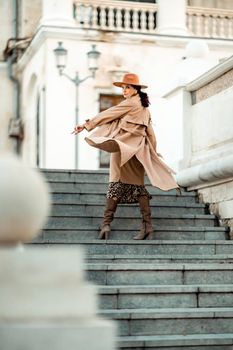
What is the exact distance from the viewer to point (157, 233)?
498 inches

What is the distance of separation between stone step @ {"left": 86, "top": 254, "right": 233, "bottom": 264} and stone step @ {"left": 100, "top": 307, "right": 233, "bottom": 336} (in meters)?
1.52

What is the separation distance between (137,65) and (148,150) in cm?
1197

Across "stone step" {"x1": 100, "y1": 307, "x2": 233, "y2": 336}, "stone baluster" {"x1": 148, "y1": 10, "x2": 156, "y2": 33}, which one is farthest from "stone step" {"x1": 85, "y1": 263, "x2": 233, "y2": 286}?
"stone baluster" {"x1": 148, "y1": 10, "x2": 156, "y2": 33}

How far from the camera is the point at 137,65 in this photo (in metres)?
24.3

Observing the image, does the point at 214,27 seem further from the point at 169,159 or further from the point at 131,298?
the point at 131,298

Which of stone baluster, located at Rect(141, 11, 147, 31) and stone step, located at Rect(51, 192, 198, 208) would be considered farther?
stone baluster, located at Rect(141, 11, 147, 31)

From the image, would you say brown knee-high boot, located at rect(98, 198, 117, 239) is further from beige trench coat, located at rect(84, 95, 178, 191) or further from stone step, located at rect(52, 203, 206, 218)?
stone step, located at rect(52, 203, 206, 218)

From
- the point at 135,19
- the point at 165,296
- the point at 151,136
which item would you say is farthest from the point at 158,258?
the point at 135,19

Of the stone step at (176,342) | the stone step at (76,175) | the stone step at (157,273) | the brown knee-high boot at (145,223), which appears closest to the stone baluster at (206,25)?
the stone step at (76,175)

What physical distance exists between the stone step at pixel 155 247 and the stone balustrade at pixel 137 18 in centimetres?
1265

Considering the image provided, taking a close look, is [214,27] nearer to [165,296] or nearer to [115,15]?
[115,15]

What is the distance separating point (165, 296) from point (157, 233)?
276 centimetres

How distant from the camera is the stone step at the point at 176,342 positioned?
8.80 m

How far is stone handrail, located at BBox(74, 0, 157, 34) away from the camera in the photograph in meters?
24.5
